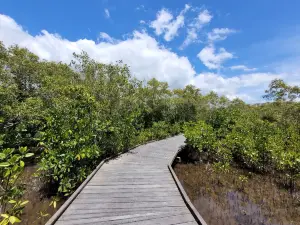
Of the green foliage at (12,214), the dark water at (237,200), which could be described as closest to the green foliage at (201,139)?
the dark water at (237,200)

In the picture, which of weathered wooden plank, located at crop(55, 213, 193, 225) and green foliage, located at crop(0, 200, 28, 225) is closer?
green foliage, located at crop(0, 200, 28, 225)

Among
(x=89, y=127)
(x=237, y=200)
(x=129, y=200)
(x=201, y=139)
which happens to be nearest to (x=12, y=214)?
(x=129, y=200)

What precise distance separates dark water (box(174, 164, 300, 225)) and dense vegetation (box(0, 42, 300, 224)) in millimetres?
911

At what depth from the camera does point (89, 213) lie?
331 cm

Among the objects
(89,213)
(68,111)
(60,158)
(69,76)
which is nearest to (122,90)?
(69,76)

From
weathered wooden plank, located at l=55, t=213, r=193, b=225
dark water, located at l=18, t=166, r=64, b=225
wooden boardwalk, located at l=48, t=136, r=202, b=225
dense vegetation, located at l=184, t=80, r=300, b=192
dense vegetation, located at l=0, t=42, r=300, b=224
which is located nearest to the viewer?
weathered wooden plank, located at l=55, t=213, r=193, b=225

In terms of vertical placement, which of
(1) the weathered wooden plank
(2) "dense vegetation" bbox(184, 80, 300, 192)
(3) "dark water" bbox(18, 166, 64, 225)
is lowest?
(3) "dark water" bbox(18, 166, 64, 225)

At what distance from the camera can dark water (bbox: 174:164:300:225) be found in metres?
4.33

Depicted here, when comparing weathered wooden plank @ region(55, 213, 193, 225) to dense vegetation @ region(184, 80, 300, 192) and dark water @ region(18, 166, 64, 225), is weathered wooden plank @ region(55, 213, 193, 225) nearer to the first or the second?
dark water @ region(18, 166, 64, 225)

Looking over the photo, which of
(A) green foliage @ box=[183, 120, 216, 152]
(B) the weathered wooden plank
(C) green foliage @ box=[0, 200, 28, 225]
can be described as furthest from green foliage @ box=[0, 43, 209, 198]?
(A) green foliage @ box=[183, 120, 216, 152]

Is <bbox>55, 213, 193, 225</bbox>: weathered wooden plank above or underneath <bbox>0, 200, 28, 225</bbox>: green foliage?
underneath

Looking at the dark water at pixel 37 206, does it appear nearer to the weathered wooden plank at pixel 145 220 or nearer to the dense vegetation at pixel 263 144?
the weathered wooden plank at pixel 145 220

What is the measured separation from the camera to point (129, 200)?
12.7 ft

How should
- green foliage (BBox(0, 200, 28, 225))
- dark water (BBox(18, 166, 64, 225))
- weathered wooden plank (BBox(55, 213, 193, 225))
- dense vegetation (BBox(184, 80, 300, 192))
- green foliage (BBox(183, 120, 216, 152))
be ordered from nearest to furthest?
green foliage (BBox(0, 200, 28, 225)), weathered wooden plank (BBox(55, 213, 193, 225)), dark water (BBox(18, 166, 64, 225)), dense vegetation (BBox(184, 80, 300, 192)), green foliage (BBox(183, 120, 216, 152))
